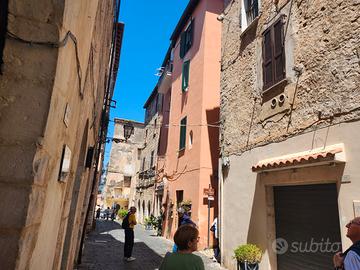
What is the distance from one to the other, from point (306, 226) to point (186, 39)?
1274 centimetres

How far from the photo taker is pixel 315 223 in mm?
5918

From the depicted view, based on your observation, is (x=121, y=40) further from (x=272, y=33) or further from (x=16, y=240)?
(x=16, y=240)

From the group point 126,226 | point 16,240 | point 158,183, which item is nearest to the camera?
point 16,240

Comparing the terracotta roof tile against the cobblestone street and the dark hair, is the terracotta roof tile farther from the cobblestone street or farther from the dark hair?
the cobblestone street

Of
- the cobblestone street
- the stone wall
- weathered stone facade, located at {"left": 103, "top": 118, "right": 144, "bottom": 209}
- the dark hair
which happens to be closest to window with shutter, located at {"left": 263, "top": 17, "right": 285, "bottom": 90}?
the stone wall

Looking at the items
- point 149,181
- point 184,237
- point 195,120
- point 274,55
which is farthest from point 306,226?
point 149,181

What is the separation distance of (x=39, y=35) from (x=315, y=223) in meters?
5.97

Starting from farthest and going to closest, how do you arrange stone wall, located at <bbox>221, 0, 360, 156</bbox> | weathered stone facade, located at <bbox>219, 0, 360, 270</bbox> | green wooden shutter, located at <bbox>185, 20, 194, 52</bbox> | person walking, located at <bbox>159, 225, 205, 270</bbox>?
green wooden shutter, located at <bbox>185, 20, 194, 52</bbox> → stone wall, located at <bbox>221, 0, 360, 156</bbox> → weathered stone facade, located at <bbox>219, 0, 360, 270</bbox> → person walking, located at <bbox>159, 225, 205, 270</bbox>

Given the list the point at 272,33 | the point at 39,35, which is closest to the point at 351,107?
the point at 272,33

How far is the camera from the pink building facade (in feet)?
39.3

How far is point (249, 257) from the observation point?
6.58 meters

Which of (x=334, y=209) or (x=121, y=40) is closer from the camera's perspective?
(x=334, y=209)

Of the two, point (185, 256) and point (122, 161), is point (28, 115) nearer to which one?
point (185, 256)

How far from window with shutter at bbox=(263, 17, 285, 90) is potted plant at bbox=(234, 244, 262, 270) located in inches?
155
